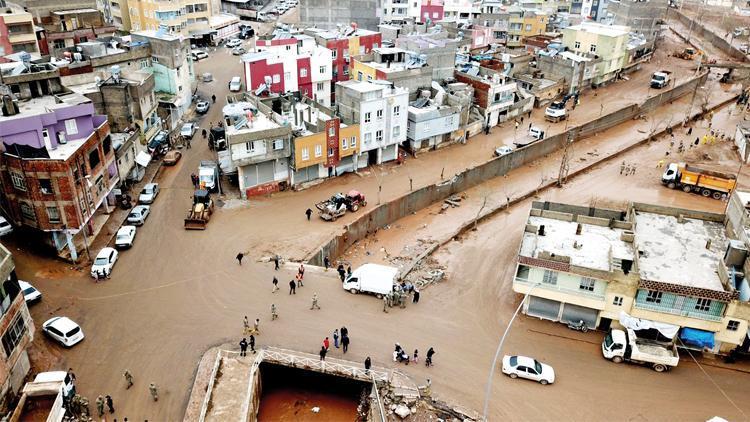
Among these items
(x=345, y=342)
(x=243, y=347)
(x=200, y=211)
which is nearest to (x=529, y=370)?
(x=345, y=342)

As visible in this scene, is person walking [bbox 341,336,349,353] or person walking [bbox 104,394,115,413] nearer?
person walking [bbox 104,394,115,413]

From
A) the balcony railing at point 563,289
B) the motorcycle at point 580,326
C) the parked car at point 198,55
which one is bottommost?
the motorcycle at point 580,326

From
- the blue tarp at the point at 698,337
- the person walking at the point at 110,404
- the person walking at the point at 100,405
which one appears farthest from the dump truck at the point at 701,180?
the person walking at the point at 100,405

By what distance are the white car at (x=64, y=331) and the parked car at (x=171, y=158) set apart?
25867 millimetres

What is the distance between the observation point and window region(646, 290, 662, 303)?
3400 centimetres

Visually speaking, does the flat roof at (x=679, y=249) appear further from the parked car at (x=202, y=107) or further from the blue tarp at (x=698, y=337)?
the parked car at (x=202, y=107)

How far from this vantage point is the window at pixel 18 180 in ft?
122

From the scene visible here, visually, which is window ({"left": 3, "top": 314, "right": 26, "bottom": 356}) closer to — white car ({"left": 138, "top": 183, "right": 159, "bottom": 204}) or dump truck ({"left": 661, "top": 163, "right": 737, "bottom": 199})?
white car ({"left": 138, "top": 183, "right": 159, "bottom": 204})

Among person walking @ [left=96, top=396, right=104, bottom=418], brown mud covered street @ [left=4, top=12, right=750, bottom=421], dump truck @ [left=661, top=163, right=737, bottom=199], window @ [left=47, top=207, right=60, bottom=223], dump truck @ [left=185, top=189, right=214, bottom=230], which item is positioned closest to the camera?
person walking @ [left=96, top=396, right=104, bottom=418]

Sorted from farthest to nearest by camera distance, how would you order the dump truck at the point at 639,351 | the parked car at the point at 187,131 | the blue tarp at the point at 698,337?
1. the parked car at the point at 187,131
2. the blue tarp at the point at 698,337
3. the dump truck at the point at 639,351

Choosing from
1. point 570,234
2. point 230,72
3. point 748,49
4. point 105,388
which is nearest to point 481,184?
point 570,234

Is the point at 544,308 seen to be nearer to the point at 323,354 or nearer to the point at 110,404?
the point at 323,354

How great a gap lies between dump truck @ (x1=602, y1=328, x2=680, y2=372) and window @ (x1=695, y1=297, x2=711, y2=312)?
279 centimetres

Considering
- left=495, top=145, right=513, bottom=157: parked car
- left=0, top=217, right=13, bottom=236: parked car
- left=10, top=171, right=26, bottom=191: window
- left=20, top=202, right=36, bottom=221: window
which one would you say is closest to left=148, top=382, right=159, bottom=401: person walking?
left=20, top=202, right=36, bottom=221: window
